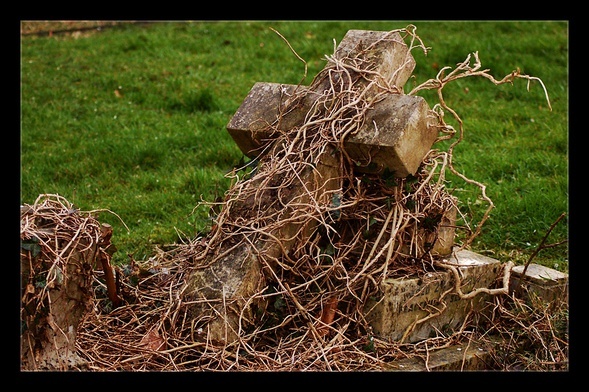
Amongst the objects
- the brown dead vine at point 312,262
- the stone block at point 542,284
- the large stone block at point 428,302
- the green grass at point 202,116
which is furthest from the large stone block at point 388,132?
the green grass at point 202,116

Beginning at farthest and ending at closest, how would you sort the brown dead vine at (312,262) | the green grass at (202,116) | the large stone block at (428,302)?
the green grass at (202,116)
the large stone block at (428,302)
the brown dead vine at (312,262)

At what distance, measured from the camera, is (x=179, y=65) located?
940 cm

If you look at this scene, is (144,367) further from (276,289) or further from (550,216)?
(550,216)

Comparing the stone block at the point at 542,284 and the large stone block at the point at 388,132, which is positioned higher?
the large stone block at the point at 388,132

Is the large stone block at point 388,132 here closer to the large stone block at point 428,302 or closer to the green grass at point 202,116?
the large stone block at point 428,302

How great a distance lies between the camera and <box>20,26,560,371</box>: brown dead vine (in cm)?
412

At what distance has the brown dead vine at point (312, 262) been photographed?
412 centimetres

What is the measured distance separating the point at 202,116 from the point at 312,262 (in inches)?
161

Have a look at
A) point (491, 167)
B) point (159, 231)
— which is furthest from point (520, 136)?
point (159, 231)

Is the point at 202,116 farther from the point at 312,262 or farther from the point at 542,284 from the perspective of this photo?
the point at 542,284

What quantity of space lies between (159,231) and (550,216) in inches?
105

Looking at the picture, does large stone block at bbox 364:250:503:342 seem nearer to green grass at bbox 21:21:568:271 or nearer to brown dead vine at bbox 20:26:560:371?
brown dead vine at bbox 20:26:560:371

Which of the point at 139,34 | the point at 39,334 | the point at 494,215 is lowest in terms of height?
the point at 139,34

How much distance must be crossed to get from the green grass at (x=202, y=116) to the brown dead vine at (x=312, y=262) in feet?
4.28
